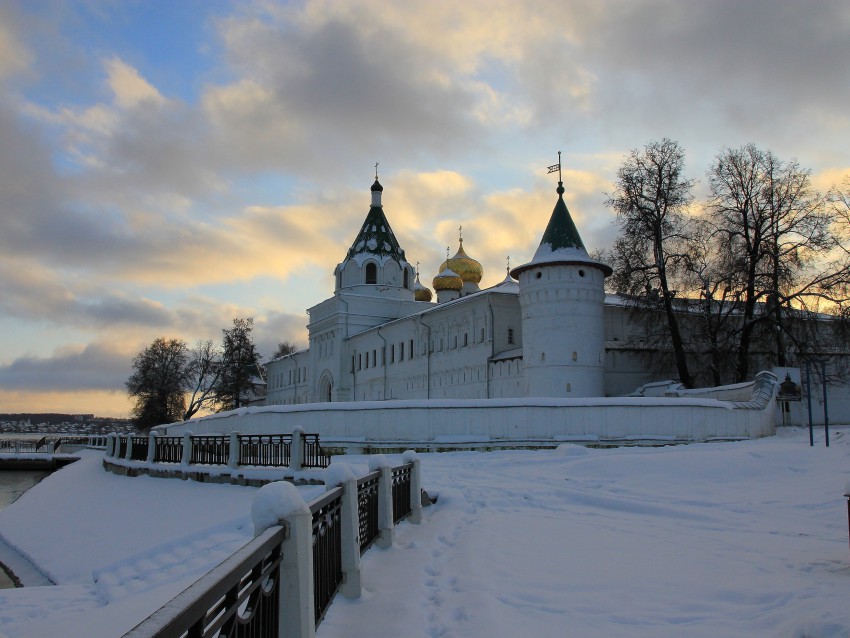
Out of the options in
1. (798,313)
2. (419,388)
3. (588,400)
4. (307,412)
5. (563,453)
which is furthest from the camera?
(419,388)

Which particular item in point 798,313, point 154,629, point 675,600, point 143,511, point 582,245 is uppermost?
point 582,245

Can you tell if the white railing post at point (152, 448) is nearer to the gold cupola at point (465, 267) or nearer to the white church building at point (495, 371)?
the white church building at point (495, 371)

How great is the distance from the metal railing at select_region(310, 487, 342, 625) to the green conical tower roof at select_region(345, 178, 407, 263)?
47.5m

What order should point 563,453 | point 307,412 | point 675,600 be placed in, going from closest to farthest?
point 675,600 < point 563,453 < point 307,412

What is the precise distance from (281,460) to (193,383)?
4210 centimetres

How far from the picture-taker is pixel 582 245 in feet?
101

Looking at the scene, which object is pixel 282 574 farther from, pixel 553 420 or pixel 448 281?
pixel 448 281

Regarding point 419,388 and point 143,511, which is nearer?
point 143,511

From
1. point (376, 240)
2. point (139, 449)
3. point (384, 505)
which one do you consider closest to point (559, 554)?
point (384, 505)

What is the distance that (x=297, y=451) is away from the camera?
16.0 m

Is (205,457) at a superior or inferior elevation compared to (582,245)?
inferior

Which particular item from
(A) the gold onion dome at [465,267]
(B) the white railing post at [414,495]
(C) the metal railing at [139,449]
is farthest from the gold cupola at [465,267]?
(B) the white railing post at [414,495]

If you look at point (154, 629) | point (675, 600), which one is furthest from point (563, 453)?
point (154, 629)

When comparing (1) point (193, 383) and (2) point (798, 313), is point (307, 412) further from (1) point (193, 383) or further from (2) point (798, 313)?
(1) point (193, 383)
